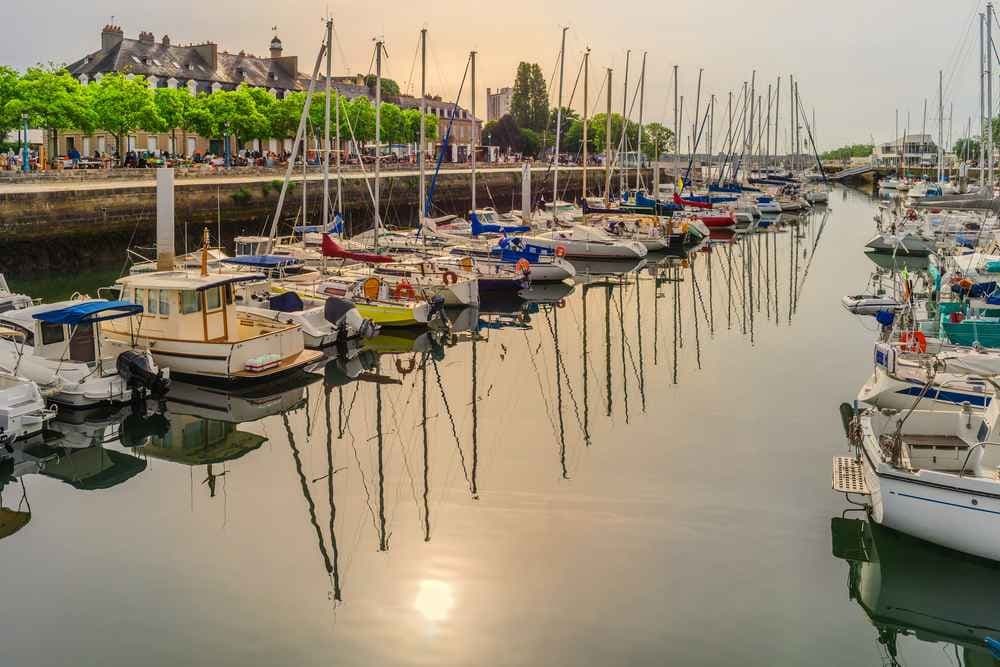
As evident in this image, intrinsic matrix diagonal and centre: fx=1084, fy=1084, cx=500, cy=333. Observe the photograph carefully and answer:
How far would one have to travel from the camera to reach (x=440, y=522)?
13.8 meters

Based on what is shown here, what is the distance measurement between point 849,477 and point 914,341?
4588mm

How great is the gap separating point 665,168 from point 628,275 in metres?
81.8

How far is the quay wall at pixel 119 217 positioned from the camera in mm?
38469

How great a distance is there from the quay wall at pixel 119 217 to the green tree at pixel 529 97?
7223cm

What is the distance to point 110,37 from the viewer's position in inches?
3091

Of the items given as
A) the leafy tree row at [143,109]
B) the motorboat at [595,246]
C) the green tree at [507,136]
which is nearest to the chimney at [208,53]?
the leafy tree row at [143,109]

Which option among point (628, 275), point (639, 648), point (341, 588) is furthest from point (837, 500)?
point (628, 275)

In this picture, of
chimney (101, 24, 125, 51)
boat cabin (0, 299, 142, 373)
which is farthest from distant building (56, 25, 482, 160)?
boat cabin (0, 299, 142, 373)

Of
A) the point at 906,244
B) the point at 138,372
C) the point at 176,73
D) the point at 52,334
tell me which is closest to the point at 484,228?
the point at 906,244

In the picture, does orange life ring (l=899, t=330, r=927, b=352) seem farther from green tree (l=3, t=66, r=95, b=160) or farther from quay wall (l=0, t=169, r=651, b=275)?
green tree (l=3, t=66, r=95, b=160)

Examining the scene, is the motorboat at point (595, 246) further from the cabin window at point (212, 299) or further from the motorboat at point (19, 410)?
the motorboat at point (19, 410)

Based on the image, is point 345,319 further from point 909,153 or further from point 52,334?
point 909,153

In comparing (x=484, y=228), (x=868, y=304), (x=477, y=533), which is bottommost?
(x=477, y=533)

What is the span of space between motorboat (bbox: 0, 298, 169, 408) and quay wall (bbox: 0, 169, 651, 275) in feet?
57.0
